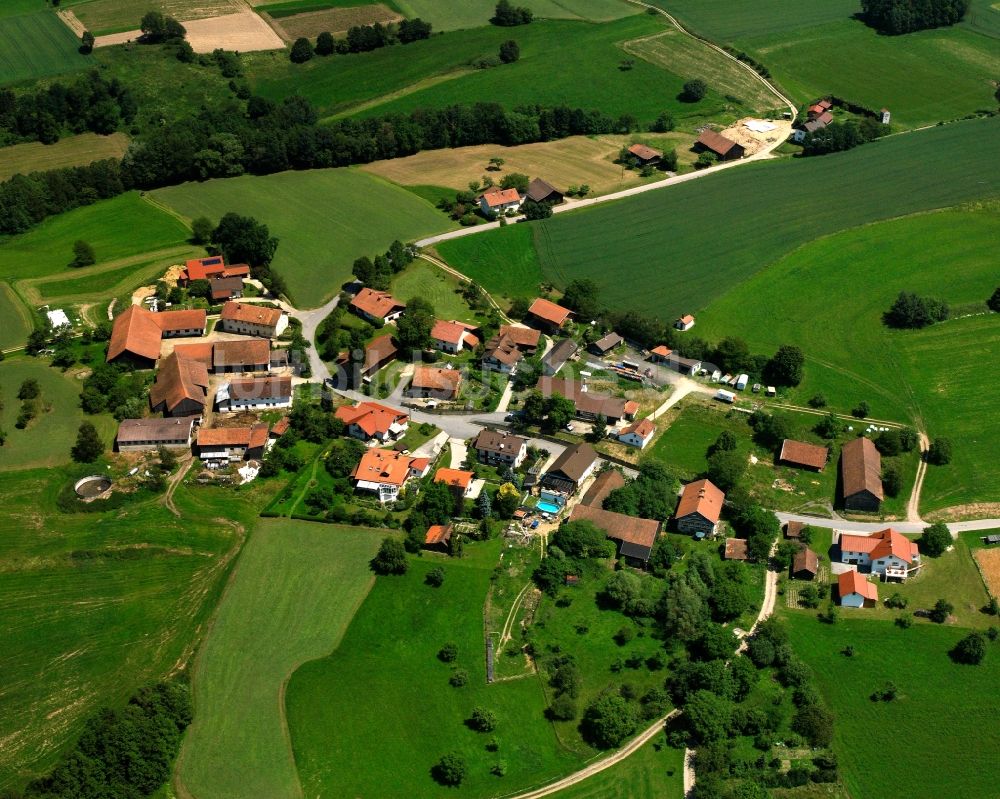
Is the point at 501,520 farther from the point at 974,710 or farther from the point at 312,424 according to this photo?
the point at 974,710

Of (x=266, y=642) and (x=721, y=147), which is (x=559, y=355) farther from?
(x=721, y=147)

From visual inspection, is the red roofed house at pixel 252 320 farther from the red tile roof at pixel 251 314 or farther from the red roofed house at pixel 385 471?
the red roofed house at pixel 385 471

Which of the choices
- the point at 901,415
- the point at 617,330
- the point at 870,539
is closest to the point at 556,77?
the point at 617,330

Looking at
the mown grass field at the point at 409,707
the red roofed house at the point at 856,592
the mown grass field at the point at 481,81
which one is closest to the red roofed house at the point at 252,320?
the mown grass field at the point at 409,707

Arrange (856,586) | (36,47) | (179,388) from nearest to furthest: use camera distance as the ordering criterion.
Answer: (856,586) → (179,388) → (36,47)

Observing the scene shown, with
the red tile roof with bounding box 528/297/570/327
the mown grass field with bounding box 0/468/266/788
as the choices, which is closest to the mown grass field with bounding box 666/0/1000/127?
the red tile roof with bounding box 528/297/570/327

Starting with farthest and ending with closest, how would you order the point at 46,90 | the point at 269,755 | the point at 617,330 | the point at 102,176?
1. the point at 46,90
2. the point at 102,176
3. the point at 617,330
4. the point at 269,755

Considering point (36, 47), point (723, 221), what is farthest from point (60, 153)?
point (723, 221)
